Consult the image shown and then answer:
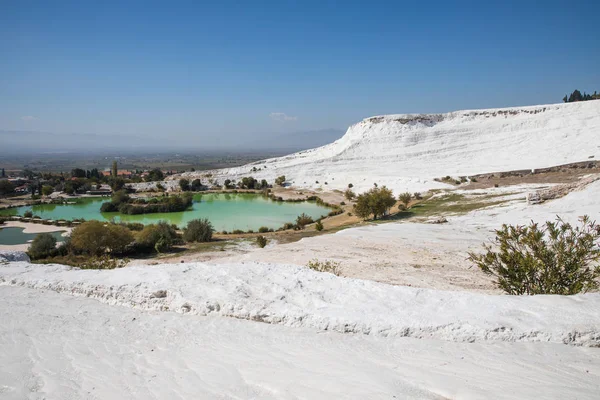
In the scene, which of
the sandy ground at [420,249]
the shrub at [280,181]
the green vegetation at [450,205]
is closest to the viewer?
the sandy ground at [420,249]

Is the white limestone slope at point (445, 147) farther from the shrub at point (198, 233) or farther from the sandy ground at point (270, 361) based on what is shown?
the sandy ground at point (270, 361)

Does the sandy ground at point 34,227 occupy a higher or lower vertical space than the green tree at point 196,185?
lower

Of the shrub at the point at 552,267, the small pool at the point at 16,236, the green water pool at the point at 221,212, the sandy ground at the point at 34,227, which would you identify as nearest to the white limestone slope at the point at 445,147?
the green water pool at the point at 221,212

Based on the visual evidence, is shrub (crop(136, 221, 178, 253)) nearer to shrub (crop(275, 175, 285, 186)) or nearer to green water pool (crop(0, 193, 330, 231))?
green water pool (crop(0, 193, 330, 231))

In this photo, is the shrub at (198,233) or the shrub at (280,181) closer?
the shrub at (198,233)

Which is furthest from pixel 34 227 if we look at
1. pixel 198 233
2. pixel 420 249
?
pixel 420 249

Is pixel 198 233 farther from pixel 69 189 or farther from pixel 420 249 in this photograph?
pixel 69 189

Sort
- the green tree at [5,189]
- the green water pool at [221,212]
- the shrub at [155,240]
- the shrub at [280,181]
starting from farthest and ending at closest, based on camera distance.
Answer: the shrub at [280,181] → the green tree at [5,189] → the green water pool at [221,212] → the shrub at [155,240]
